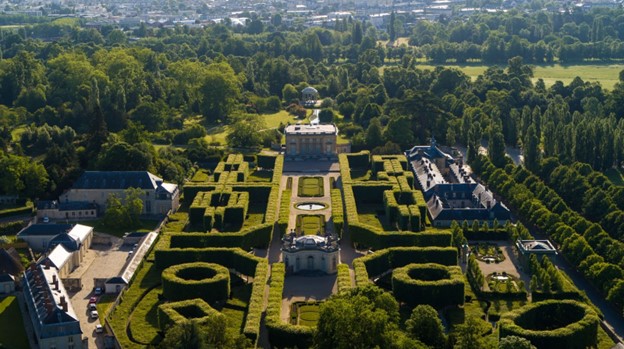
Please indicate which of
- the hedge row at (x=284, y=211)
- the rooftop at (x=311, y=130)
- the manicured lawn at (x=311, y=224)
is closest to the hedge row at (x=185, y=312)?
the hedge row at (x=284, y=211)

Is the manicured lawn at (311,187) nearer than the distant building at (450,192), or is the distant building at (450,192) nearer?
the distant building at (450,192)

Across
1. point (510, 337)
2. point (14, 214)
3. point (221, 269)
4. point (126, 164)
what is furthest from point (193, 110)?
point (510, 337)

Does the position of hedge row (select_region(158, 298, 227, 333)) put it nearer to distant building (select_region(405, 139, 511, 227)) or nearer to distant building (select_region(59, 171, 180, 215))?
distant building (select_region(59, 171, 180, 215))

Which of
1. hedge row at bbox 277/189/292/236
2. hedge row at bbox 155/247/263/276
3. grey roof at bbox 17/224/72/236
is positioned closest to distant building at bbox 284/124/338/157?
hedge row at bbox 277/189/292/236

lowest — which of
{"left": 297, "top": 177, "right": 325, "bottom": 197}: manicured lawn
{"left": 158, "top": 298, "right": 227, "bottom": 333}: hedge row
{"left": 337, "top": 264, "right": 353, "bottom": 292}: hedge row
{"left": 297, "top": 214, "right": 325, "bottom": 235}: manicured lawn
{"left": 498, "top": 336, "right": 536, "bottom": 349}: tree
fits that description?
{"left": 297, "top": 177, "right": 325, "bottom": 197}: manicured lawn

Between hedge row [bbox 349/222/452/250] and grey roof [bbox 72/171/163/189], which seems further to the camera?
grey roof [bbox 72/171/163/189]

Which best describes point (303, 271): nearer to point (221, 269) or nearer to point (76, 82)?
point (221, 269)

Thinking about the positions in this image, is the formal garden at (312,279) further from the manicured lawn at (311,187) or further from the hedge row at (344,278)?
the manicured lawn at (311,187)
